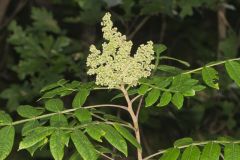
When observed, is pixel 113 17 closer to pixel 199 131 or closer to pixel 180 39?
pixel 199 131

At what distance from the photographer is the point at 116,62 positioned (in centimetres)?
153

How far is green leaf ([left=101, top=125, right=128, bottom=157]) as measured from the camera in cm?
140

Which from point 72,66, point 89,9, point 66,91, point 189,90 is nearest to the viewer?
point 189,90

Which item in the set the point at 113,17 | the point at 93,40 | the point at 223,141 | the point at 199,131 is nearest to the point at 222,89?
the point at 199,131

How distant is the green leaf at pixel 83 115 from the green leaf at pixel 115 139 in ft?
0.22

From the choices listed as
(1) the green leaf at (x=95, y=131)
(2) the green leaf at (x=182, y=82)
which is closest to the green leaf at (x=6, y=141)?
(1) the green leaf at (x=95, y=131)

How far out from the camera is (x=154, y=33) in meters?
5.15

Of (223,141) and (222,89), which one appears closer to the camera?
(223,141)

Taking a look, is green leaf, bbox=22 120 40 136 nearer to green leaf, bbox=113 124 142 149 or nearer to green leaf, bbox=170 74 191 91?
green leaf, bbox=113 124 142 149

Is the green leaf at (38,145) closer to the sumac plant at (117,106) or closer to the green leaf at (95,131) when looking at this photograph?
the sumac plant at (117,106)

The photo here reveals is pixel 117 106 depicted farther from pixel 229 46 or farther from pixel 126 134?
pixel 229 46

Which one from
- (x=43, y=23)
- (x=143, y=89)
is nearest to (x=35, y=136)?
(x=143, y=89)

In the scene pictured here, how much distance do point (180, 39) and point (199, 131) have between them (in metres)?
1.33

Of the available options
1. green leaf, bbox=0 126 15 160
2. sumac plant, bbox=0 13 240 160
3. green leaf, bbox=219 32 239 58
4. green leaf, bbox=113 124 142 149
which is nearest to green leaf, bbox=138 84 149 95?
sumac plant, bbox=0 13 240 160
